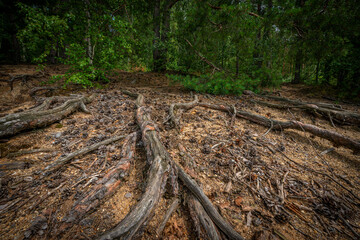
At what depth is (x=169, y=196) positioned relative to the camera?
1.64m

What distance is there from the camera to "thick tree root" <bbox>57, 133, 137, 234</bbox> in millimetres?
1297

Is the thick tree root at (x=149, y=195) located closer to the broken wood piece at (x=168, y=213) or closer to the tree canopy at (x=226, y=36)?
the broken wood piece at (x=168, y=213)

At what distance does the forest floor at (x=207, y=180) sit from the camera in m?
1.37

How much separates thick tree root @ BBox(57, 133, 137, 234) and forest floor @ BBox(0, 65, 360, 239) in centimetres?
6

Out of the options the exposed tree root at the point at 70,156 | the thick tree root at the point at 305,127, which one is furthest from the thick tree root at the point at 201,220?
the thick tree root at the point at 305,127

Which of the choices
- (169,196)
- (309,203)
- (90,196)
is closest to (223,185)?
(169,196)

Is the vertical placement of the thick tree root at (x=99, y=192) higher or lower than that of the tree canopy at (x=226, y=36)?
lower

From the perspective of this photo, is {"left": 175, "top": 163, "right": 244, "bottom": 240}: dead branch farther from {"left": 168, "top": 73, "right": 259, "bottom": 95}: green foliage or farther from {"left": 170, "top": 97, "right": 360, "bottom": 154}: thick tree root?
{"left": 168, "top": 73, "right": 259, "bottom": 95}: green foliage

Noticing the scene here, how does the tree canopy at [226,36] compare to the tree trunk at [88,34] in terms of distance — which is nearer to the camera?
the tree canopy at [226,36]

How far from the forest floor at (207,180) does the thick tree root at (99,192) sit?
Result: 59mm

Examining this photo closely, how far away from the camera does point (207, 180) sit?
74.6 inches

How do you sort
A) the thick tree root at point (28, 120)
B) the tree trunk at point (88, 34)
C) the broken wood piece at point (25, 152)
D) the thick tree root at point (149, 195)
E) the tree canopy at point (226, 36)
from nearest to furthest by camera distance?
the thick tree root at point (149, 195), the broken wood piece at point (25, 152), the thick tree root at point (28, 120), the tree canopy at point (226, 36), the tree trunk at point (88, 34)

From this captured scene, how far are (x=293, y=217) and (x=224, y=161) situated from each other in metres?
1.01

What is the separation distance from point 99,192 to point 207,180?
1.41 metres
